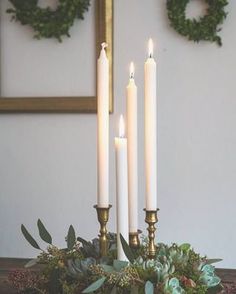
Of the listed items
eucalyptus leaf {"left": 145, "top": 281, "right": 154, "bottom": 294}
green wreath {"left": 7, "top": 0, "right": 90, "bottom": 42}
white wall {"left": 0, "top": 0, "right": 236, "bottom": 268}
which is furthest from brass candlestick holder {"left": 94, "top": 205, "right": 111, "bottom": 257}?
green wreath {"left": 7, "top": 0, "right": 90, "bottom": 42}

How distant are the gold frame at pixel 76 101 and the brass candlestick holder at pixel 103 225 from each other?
94cm

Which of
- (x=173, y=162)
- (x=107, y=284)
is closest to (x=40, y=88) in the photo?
(x=173, y=162)

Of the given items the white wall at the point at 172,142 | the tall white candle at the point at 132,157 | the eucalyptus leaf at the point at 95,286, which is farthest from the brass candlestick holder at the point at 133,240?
the white wall at the point at 172,142

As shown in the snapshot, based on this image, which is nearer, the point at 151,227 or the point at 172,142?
the point at 151,227

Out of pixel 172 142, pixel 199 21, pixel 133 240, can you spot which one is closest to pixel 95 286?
pixel 133 240

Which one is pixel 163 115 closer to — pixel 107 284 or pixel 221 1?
pixel 221 1

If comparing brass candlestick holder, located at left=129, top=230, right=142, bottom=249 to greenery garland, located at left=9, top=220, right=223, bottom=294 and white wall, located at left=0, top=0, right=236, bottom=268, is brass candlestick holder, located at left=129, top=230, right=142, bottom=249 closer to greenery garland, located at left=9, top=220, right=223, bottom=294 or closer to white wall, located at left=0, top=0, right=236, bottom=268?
greenery garland, located at left=9, top=220, right=223, bottom=294

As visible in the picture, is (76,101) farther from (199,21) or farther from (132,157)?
(132,157)

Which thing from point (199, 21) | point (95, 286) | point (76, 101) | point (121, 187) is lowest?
point (95, 286)

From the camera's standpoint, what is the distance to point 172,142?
156 cm

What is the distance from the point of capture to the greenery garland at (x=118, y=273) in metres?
0.58

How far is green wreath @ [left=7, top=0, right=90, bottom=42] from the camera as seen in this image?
1546 mm

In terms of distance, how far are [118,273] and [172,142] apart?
1007mm

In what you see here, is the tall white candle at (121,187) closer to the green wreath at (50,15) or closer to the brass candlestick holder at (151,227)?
the brass candlestick holder at (151,227)
